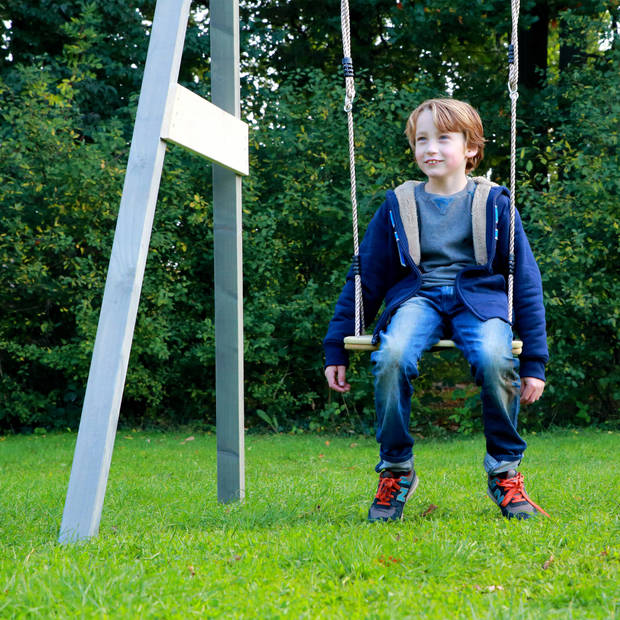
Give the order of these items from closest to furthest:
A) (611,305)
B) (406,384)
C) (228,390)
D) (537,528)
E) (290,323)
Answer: (537,528), (406,384), (228,390), (611,305), (290,323)

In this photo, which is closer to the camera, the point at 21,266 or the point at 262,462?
the point at 262,462

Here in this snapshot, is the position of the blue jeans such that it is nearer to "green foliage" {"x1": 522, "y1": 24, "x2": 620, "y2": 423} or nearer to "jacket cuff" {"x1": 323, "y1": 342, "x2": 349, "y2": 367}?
"jacket cuff" {"x1": 323, "y1": 342, "x2": 349, "y2": 367}

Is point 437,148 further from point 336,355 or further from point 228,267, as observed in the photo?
point 228,267

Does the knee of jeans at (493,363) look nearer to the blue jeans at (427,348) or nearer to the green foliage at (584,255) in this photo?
the blue jeans at (427,348)

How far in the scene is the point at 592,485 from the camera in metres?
4.32

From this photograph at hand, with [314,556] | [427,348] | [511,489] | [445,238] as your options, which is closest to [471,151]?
[445,238]

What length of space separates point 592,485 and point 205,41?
26.4 ft

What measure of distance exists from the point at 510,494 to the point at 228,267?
5.27 ft

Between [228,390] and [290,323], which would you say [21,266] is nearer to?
[290,323]

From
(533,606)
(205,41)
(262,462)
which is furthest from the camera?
(205,41)

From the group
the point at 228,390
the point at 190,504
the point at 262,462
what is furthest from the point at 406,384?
the point at 262,462

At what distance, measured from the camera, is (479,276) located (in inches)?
129

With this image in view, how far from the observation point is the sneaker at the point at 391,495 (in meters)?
3.16

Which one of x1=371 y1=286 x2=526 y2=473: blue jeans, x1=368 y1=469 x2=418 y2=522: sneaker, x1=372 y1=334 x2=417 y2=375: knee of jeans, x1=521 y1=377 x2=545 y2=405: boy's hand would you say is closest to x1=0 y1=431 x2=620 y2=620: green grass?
x1=368 y1=469 x2=418 y2=522: sneaker
